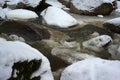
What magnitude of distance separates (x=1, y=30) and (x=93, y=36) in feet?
6.15

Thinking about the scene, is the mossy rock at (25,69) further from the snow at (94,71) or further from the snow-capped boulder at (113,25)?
the snow-capped boulder at (113,25)

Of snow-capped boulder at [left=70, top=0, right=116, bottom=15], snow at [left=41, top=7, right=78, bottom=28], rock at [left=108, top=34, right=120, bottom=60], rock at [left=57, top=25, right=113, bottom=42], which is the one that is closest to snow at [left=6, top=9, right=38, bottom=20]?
snow at [left=41, top=7, right=78, bottom=28]

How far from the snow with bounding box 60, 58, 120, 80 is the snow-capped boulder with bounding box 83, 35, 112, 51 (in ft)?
5.09

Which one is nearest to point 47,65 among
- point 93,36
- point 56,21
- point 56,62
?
point 56,62

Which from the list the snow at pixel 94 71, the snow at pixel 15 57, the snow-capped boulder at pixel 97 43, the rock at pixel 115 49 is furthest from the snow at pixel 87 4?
the snow at pixel 15 57

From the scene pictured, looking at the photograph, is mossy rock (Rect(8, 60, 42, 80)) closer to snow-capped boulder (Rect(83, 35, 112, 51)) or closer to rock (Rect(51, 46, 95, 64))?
rock (Rect(51, 46, 95, 64))

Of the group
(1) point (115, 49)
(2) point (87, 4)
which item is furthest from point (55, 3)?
(1) point (115, 49)

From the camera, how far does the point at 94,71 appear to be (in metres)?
3.38

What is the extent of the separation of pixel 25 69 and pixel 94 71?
2.79 feet

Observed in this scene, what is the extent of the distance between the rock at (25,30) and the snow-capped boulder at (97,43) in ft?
2.63

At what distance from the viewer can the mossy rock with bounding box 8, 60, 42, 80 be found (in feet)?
9.82

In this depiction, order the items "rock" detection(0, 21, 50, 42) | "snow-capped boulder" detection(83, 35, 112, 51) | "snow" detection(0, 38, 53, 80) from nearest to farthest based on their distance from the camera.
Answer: "snow" detection(0, 38, 53, 80) → "snow-capped boulder" detection(83, 35, 112, 51) → "rock" detection(0, 21, 50, 42)

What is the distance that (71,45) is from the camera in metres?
5.18

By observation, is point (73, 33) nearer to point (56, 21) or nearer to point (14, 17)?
point (56, 21)
